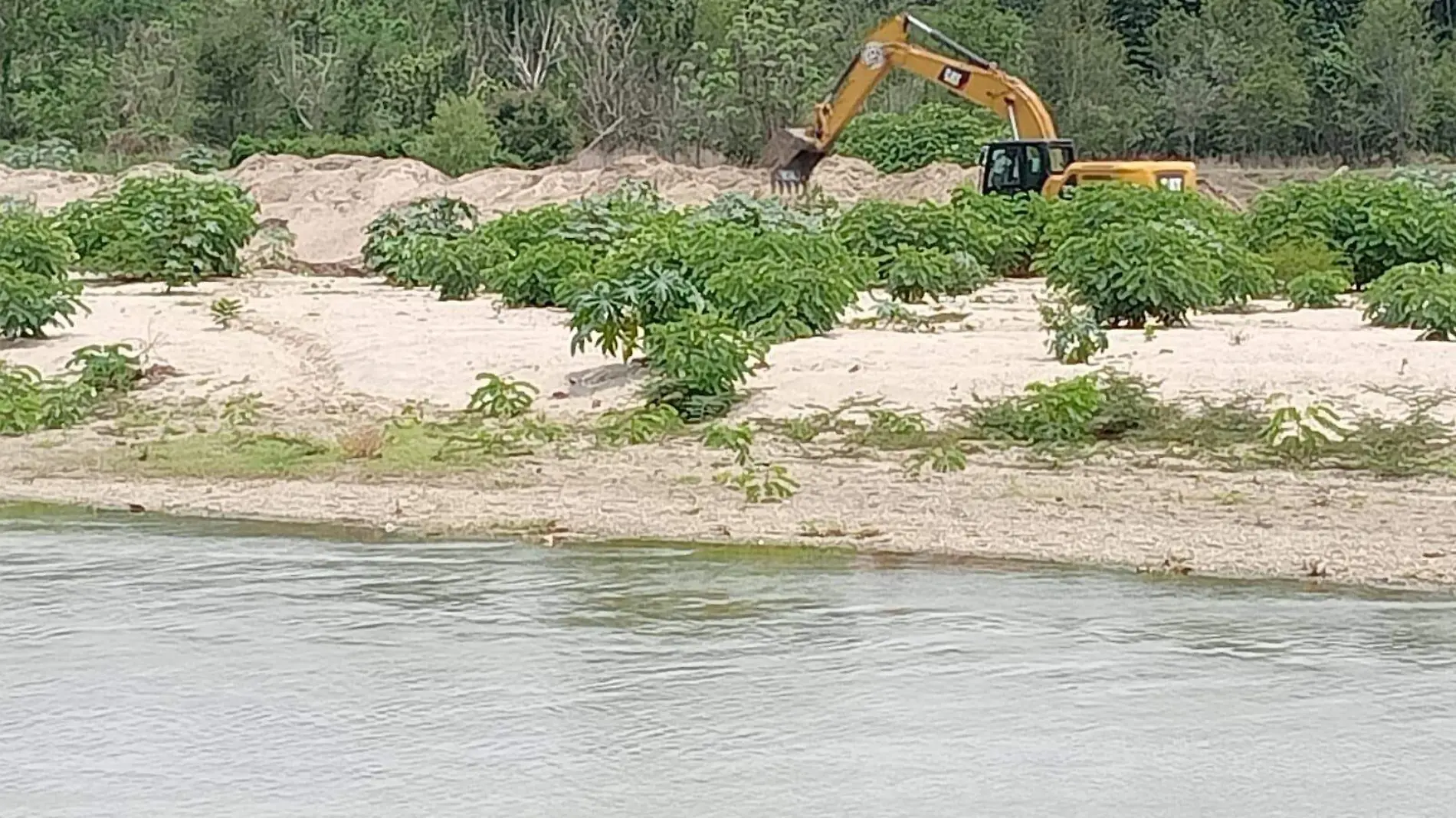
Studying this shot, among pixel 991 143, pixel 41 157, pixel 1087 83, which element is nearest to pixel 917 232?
pixel 991 143

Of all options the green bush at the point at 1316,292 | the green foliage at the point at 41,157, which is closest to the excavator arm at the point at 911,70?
the green bush at the point at 1316,292

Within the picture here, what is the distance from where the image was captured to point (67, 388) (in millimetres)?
19922

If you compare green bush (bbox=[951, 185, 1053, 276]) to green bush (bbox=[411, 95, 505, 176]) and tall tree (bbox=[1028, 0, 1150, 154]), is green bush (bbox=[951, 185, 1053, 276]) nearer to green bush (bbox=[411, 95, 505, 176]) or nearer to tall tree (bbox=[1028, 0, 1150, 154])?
green bush (bbox=[411, 95, 505, 176])

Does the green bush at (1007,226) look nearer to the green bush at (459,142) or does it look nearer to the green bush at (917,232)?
the green bush at (917,232)

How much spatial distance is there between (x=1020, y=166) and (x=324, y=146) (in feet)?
79.9

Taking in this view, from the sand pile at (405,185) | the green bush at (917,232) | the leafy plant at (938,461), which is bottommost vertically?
the leafy plant at (938,461)

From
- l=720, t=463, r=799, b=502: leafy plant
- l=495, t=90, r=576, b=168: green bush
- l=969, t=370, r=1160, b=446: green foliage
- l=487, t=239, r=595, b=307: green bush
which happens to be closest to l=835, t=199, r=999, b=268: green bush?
l=487, t=239, r=595, b=307: green bush

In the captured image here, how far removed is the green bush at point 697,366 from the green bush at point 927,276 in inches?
262

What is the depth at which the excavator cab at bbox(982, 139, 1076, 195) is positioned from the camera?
34.3 m

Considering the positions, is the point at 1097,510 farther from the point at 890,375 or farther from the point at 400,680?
the point at 400,680

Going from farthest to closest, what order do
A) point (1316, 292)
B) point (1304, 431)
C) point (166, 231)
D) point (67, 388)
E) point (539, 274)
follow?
point (166, 231) < point (539, 274) < point (1316, 292) < point (67, 388) < point (1304, 431)

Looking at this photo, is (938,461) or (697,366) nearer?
(938,461)

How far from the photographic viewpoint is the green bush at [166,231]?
29.2 meters

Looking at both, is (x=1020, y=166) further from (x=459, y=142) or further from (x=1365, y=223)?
(x=459, y=142)
